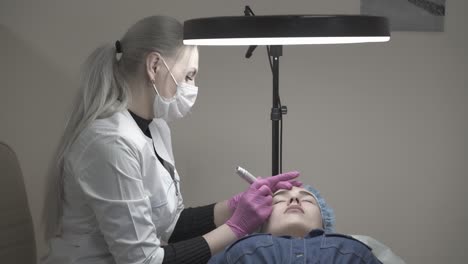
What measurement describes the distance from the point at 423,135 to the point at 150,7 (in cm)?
124

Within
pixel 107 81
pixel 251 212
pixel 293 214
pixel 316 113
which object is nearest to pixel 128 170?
pixel 107 81

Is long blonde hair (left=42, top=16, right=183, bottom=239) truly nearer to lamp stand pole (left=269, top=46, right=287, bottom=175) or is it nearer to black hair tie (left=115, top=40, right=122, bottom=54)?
black hair tie (left=115, top=40, right=122, bottom=54)

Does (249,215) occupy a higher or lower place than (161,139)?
lower

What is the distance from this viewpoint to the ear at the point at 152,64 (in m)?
1.49

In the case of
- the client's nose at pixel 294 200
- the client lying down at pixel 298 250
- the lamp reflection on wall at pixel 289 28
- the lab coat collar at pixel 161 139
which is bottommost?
the client lying down at pixel 298 250

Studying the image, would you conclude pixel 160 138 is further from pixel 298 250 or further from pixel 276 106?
pixel 298 250

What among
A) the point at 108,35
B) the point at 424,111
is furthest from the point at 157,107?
the point at 424,111

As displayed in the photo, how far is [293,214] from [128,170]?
0.49 metres

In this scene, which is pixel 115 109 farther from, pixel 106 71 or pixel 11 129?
pixel 11 129

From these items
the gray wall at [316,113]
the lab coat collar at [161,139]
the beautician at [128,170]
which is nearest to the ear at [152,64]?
the beautician at [128,170]

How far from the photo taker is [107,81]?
1481 mm

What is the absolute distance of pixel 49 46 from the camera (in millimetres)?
2066

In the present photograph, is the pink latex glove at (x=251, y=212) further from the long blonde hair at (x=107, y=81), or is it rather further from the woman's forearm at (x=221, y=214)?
the long blonde hair at (x=107, y=81)

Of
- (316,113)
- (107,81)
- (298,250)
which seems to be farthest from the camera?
(316,113)
